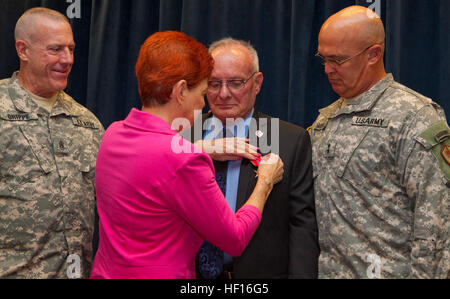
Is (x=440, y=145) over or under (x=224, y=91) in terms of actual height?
under

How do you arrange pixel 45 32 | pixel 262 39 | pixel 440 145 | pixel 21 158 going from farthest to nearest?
1. pixel 262 39
2. pixel 45 32
3. pixel 21 158
4. pixel 440 145

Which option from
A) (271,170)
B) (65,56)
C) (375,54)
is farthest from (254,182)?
(65,56)

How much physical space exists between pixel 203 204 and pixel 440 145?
95 cm

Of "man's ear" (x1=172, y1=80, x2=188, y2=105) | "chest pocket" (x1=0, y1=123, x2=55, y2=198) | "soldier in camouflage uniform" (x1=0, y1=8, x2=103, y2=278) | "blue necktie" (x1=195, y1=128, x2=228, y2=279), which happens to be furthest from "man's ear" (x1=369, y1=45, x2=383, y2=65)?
"chest pocket" (x1=0, y1=123, x2=55, y2=198)

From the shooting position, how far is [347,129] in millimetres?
2090

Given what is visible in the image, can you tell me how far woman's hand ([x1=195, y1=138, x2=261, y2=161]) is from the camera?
6.41ft

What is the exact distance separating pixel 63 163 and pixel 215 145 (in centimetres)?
87

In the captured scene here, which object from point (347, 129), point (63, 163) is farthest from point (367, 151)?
point (63, 163)

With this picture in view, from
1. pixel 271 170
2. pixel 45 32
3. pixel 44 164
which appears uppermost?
pixel 45 32

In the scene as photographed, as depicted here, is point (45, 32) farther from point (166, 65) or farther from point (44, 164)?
point (166, 65)

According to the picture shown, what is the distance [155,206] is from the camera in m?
1.57
